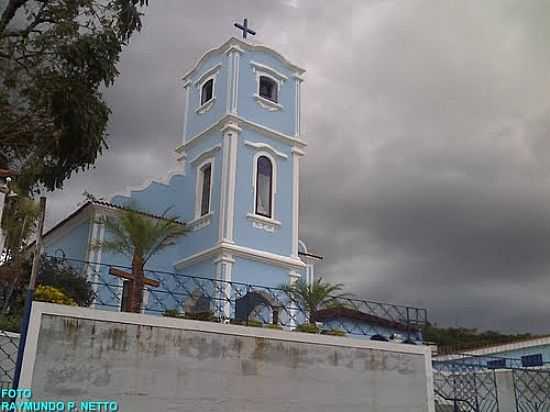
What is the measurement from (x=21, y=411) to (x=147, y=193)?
40.9 ft

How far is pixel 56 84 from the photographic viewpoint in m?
10.6

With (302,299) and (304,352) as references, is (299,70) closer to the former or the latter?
(302,299)

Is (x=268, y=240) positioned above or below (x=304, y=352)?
above


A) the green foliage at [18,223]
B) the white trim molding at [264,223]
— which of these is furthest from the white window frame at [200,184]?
the green foliage at [18,223]

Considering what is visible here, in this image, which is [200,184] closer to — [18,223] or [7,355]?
[18,223]

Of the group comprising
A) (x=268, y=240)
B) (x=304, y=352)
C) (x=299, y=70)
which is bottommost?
(x=304, y=352)

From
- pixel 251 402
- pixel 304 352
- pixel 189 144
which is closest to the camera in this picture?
pixel 251 402

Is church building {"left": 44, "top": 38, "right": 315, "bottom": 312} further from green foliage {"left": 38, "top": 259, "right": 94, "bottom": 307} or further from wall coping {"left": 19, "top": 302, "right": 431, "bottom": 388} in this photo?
wall coping {"left": 19, "top": 302, "right": 431, "bottom": 388}

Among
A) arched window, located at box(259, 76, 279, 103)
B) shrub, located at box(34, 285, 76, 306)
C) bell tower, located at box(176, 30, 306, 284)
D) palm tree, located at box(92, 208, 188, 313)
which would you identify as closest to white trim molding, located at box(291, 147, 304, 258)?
bell tower, located at box(176, 30, 306, 284)

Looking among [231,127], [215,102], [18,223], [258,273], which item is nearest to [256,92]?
[215,102]

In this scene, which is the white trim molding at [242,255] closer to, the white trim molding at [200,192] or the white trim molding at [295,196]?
the white trim molding at [295,196]

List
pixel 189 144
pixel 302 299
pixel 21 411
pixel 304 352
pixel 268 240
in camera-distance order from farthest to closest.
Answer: pixel 189 144, pixel 268 240, pixel 302 299, pixel 304 352, pixel 21 411

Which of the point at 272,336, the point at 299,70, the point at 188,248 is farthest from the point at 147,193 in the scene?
the point at 272,336

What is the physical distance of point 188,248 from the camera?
19.8 m
